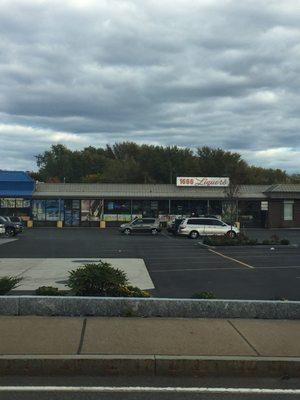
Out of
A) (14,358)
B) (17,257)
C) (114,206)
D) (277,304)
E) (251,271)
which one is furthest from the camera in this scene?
(114,206)

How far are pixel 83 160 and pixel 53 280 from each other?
112 metres

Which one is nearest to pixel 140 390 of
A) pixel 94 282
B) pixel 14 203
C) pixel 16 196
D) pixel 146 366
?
pixel 146 366

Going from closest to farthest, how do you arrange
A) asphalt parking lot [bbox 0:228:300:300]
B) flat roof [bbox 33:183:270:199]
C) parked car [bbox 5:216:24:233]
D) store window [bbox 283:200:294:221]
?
1. asphalt parking lot [bbox 0:228:300:300]
2. parked car [bbox 5:216:24:233]
3. flat roof [bbox 33:183:270:199]
4. store window [bbox 283:200:294:221]

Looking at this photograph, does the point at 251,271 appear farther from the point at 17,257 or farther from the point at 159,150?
the point at 159,150

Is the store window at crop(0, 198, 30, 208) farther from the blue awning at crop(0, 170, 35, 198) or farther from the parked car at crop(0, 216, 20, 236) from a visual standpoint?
the parked car at crop(0, 216, 20, 236)

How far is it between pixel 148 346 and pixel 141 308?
2.01 metres

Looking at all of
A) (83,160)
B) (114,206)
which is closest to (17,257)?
(114,206)

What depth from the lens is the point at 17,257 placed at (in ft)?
75.3

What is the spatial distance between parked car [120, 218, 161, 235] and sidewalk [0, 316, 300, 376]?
37058mm

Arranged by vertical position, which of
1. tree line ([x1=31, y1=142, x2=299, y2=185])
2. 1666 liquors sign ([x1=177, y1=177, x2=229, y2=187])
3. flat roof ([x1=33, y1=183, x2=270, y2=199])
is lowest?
flat roof ([x1=33, y1=183, x2=270, y2=199])

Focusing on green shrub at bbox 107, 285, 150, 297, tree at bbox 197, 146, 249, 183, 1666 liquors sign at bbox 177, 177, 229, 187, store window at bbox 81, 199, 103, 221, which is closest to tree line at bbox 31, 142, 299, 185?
tree at bbox 197, 146, 249, 183

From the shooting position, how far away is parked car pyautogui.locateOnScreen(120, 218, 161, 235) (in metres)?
46.4

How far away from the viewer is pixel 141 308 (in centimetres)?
956

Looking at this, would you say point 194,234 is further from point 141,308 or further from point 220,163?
point 220,163
